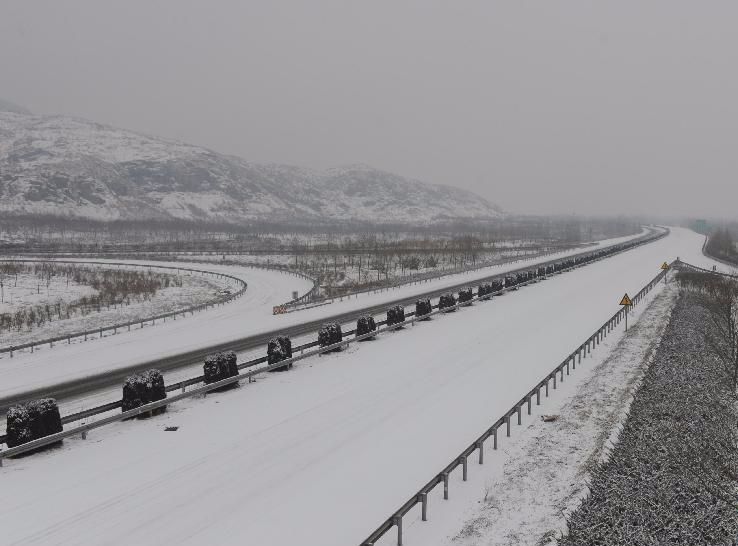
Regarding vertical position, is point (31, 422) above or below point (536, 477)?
above

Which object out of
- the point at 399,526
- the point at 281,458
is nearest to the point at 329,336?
the point at 281,458

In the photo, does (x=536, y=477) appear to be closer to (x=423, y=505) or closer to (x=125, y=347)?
(x=423, y=505)

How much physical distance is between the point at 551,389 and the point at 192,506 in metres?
15.7

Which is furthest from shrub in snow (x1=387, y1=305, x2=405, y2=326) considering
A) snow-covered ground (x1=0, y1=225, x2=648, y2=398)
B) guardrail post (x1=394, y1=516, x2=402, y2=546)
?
guardrail post (x1=394, y1=516, x2=402, y2=546)

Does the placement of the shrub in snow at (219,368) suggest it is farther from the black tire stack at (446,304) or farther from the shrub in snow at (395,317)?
the black tire stack at (446,304)

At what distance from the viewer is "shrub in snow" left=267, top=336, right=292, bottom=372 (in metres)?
25.2

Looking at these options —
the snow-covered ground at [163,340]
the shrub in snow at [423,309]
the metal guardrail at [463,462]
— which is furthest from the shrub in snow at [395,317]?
the metal guardrail at [463,462]

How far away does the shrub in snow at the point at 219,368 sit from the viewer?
72.0 feet

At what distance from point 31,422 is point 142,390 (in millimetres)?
3823

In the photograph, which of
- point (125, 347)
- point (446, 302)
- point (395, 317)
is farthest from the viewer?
point (446, 302)

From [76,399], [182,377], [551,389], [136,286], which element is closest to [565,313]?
[551,389]

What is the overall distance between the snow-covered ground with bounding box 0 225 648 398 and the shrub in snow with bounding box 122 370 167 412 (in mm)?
8178

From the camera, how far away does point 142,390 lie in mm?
19109

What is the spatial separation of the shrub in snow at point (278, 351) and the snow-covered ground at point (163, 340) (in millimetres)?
8400
